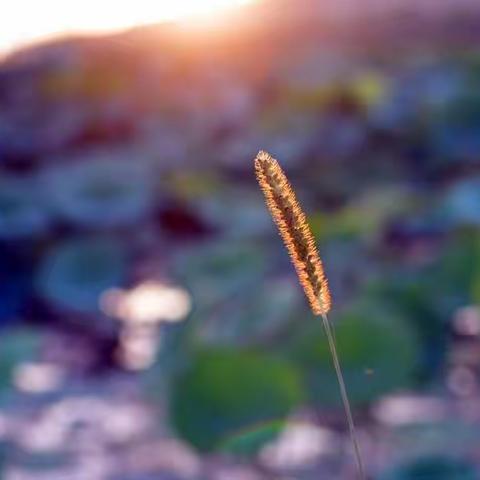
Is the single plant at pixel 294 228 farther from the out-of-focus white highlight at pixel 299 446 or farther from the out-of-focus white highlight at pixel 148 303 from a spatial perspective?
the out-of-focus white highlight at pixel 148 303

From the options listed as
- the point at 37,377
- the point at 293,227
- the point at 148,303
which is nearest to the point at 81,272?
the point at 148,303

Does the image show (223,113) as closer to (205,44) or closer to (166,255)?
(205,44)

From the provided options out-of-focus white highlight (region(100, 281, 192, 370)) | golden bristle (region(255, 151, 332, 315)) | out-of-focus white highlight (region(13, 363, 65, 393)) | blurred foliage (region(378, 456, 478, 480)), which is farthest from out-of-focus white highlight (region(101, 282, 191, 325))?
golden bristle (region(255, 151, 332, 315))

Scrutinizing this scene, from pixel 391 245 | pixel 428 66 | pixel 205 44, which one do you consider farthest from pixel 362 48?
pixel 391 245

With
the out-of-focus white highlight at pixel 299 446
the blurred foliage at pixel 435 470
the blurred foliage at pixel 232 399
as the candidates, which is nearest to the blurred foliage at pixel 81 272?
the blurred foliage at pixel 232 399

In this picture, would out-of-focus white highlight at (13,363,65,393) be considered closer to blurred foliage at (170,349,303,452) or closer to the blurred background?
the blurred background

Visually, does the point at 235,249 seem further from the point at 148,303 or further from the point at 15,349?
the point at 15,349
